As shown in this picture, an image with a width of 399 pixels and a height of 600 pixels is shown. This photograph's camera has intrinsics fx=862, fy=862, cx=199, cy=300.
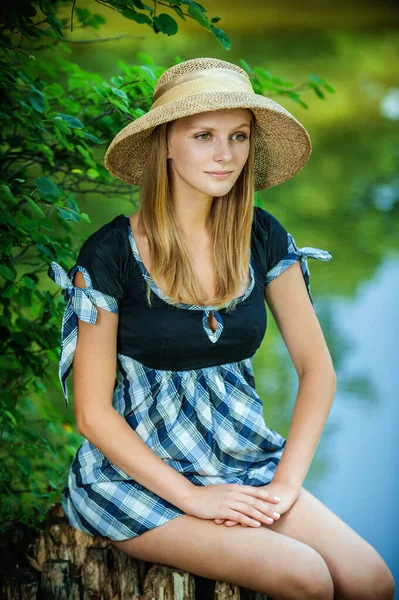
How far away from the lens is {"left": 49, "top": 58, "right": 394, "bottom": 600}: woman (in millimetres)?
1812

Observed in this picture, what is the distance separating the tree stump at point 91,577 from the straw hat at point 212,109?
0.89 metres

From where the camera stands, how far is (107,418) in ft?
6.11

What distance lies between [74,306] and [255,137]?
2.10 feet

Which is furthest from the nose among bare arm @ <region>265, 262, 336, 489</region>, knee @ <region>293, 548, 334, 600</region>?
knee @ <region>293, 548, 334, 600</region>

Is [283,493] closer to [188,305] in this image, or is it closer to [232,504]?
[232,504]

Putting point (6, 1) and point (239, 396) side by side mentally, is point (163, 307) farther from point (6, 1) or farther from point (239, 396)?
point (6, 1)

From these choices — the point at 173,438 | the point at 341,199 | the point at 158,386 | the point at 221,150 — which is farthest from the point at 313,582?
the point at 341,199

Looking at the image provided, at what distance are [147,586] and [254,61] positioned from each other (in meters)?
5.09

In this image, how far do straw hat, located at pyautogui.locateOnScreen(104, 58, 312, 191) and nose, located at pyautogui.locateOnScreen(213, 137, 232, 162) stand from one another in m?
0.09

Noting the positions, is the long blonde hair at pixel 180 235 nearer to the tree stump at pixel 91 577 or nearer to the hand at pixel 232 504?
the hand at pixel 232 504

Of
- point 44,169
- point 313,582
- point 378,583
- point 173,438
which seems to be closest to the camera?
point 313,582

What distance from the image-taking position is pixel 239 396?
2004 mm

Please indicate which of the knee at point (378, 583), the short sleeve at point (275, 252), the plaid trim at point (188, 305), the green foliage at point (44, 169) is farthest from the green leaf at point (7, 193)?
the knee at point (378, 583)

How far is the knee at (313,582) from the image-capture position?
1.72 metres
